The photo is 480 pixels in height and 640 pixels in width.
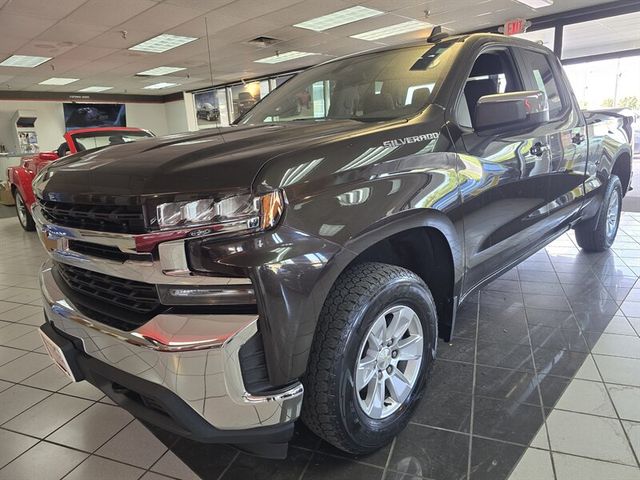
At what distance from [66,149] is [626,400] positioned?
7356 mm

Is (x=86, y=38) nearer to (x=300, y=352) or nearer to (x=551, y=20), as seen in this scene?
(x=551, y=20)

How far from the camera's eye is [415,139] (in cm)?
178

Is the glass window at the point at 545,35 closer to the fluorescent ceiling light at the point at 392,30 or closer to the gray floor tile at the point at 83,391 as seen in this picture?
the fluorescent ceiling light at the point at 392,30

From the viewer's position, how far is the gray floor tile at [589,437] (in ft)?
5.72

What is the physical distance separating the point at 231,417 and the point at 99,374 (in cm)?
52

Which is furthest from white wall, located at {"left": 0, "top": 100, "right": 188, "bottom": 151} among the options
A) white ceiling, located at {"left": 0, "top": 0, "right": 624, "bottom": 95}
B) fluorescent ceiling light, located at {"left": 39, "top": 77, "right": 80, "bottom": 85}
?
white ceiling, located at {"left": 0, "top": 0, "right": 624, "bottom": 95}

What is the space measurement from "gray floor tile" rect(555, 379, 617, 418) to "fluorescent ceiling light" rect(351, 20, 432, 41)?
7.47 meters

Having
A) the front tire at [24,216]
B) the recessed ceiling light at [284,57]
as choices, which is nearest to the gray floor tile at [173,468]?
the front tire at [24,216]

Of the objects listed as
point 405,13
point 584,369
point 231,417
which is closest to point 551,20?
point 405,13

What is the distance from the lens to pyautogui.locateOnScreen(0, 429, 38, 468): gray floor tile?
1.95 meters

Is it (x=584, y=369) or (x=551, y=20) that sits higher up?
(x=551, y=20)

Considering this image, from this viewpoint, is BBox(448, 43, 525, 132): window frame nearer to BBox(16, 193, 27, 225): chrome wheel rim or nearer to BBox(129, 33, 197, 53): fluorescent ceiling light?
BBox(129, 33, 197, 53): fluorescent ceiling light

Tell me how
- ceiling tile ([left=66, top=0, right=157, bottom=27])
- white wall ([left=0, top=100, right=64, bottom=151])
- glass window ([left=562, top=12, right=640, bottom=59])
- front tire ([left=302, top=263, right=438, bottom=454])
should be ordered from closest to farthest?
front tire ([left=302, top=263, right=438, bottom=454])
ceiling tile ([left=66, top=0, right=157, bottom=27])
glass window ([left=562, top=12, right=640, bottom=59])
white wall ([left=0, top=100, right=64, bottom=151])

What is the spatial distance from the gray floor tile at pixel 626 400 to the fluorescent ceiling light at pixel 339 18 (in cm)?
657
